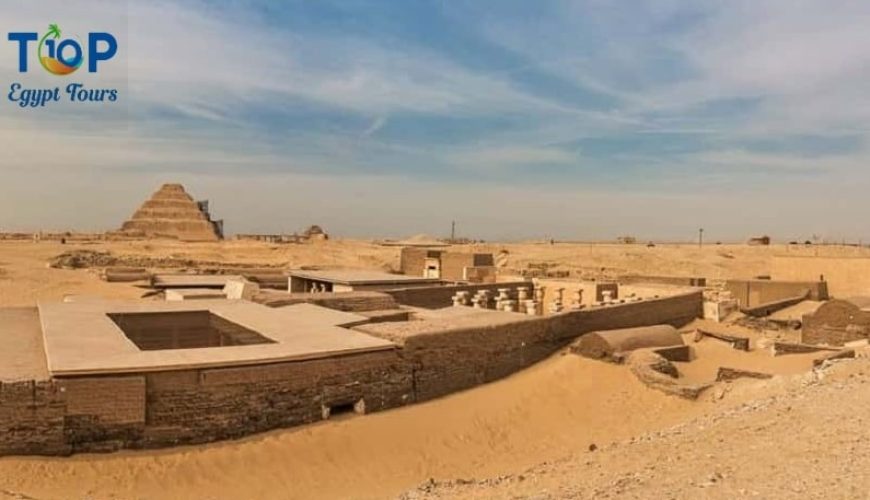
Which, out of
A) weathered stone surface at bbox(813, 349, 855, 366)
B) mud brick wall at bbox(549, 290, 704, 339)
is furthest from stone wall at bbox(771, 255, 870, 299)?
weathered stone surface at bbox(813, 349, 855, 366)

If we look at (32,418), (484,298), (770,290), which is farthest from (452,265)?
(32,418)

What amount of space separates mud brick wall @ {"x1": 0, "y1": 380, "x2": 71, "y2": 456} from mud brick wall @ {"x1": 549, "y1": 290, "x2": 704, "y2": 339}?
9733mm

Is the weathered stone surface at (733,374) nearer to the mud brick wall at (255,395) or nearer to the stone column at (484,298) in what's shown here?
the stone column at (484,298)

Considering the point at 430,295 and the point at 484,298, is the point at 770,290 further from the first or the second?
the point at 430,295

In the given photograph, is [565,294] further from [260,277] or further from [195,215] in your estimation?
[195,215]

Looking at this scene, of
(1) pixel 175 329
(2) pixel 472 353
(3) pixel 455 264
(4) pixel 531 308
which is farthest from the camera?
(3) pixel 455 264

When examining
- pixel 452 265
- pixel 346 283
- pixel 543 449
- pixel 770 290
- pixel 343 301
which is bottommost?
pixel 543 449

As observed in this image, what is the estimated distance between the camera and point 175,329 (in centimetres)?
1428

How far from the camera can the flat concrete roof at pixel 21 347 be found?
329 inches

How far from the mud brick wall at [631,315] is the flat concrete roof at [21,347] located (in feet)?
31.8

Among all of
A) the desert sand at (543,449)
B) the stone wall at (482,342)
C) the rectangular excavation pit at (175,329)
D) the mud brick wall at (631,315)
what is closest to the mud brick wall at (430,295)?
the stone wall at (482,342)

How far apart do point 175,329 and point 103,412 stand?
6.15m

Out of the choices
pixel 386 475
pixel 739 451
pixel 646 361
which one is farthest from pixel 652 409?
pixel 739 451

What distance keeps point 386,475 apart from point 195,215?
3285 inches
